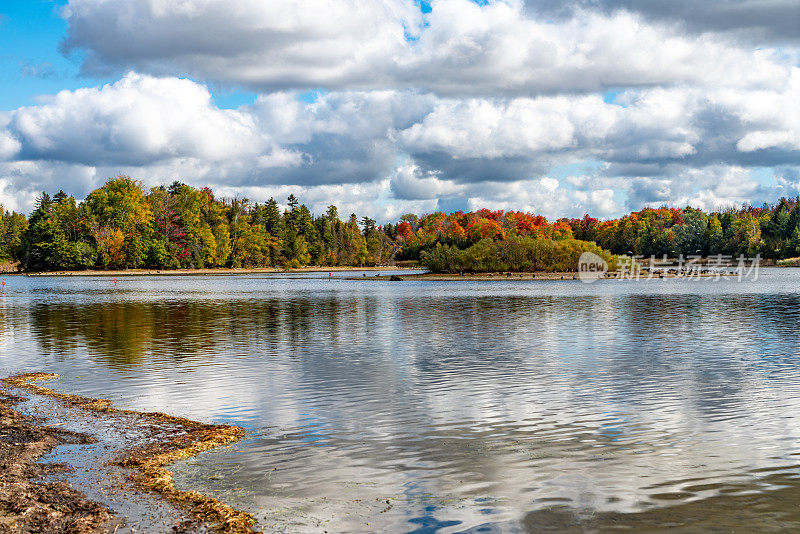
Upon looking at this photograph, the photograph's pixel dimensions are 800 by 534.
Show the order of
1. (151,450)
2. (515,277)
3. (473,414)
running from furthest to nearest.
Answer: (515,277)
(473,414)
(151,450)

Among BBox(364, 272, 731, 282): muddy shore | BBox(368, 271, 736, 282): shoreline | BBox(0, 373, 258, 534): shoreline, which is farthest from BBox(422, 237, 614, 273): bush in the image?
BBox(0, 373, 258, 534): shoreline

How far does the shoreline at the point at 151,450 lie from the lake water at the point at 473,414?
539 millimetres

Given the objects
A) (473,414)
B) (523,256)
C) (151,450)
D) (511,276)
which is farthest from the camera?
(523,256)

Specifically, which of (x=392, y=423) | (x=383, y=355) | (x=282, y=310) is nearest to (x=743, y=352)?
(x=383, y=355)

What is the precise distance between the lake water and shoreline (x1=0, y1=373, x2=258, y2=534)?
54 cm

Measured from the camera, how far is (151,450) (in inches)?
605

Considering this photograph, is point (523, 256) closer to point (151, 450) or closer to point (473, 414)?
point (473, 414)

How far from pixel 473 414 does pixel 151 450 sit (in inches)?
329

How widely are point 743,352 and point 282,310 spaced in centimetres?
3887

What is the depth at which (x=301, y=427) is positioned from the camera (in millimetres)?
17781

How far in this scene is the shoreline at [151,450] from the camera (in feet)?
36.5

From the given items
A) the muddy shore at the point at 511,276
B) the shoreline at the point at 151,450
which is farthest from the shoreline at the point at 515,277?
the shoreline at the point at 151,450

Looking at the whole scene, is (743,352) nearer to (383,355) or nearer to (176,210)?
(383,355)

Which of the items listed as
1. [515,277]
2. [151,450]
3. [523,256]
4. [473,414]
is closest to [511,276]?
[515,277]
